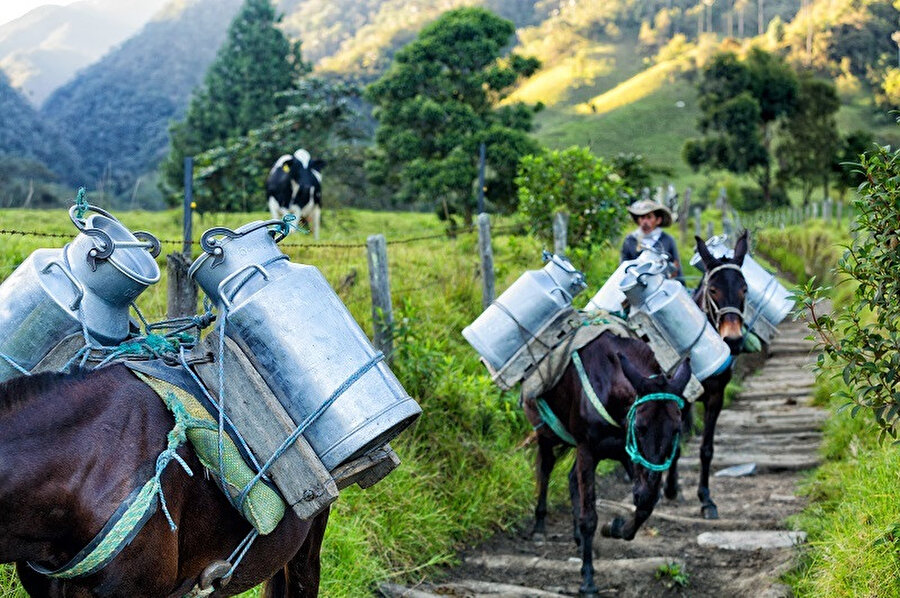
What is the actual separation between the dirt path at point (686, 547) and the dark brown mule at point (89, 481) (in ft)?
8.79

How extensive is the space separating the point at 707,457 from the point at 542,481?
160cm

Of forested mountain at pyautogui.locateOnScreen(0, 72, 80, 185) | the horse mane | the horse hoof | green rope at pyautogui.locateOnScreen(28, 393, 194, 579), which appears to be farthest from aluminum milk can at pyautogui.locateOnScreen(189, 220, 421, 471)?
forested mountain at pyautogui.locateOnScreen(0, 72, 80, 185)

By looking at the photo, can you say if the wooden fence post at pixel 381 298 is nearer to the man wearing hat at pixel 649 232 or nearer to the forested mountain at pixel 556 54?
the man wearing hat at pixel 649 232

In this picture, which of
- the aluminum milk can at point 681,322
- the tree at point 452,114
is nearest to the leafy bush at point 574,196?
the aluminum milk can at point 681,322

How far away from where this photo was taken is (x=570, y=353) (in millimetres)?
6098

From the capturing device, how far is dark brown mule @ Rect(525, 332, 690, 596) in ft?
17.7

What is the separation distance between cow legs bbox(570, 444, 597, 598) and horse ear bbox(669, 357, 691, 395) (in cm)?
89

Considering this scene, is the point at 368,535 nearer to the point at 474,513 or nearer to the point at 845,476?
the point at 474,513

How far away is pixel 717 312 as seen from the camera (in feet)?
24.0

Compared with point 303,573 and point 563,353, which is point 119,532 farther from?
point 563,353

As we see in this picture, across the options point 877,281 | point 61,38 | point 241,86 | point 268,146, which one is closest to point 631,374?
point 877,281

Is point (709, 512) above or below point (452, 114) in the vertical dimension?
above

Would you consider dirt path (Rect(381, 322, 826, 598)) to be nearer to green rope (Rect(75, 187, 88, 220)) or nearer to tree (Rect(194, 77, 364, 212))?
green rope (Rect(75, 187, 88, 220))

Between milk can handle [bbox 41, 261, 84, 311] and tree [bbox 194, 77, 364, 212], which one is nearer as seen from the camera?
milk can handle [bbox 41, 261, 84, 311]
